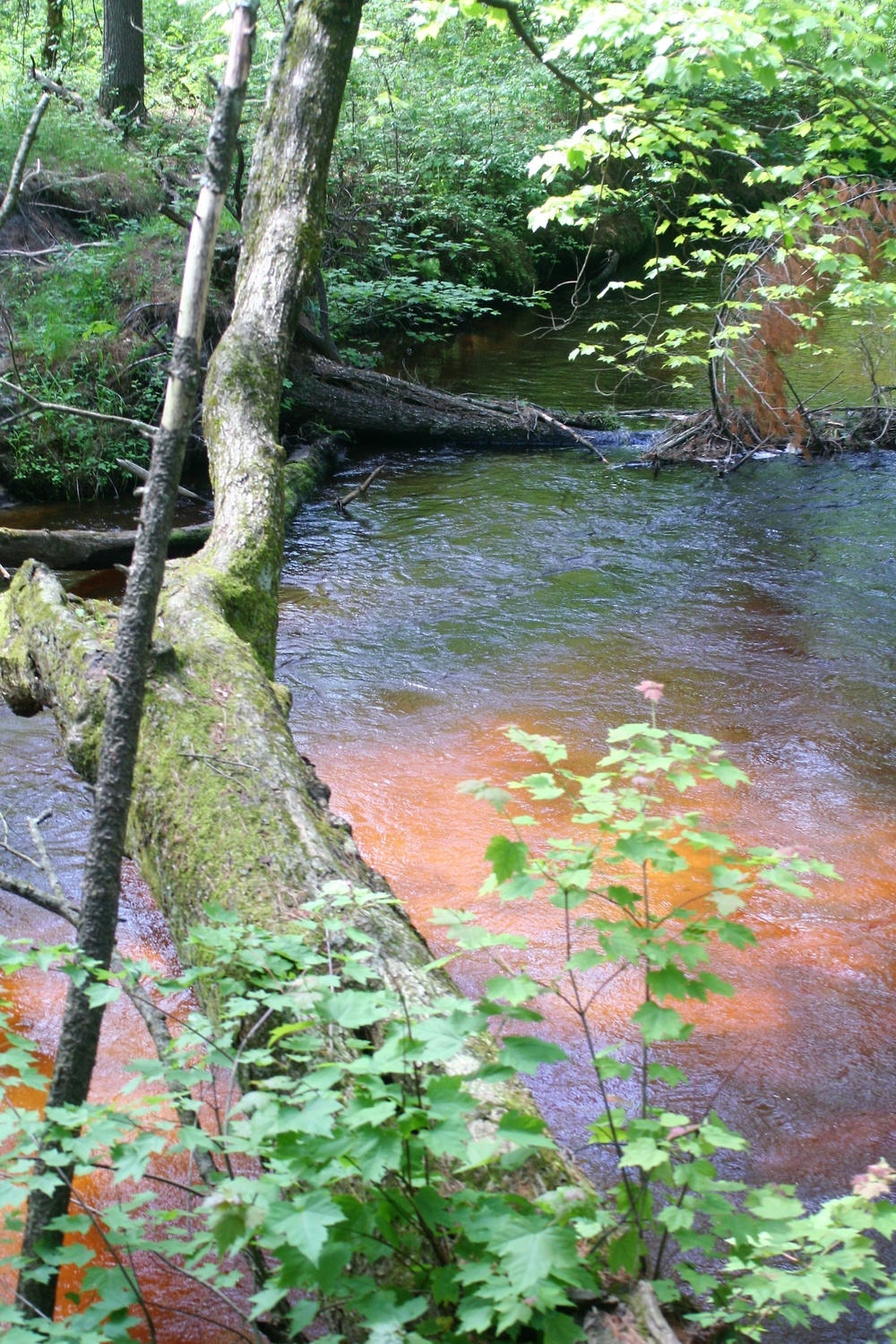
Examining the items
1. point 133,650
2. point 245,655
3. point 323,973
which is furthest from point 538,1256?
point 245,655

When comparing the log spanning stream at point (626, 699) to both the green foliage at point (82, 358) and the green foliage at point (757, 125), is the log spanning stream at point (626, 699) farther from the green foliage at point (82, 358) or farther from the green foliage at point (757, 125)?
the green foliage at point (82, 358)

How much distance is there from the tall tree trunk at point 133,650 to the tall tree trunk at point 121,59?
14.1 metres

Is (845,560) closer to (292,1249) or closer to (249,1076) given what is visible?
(249,1076)

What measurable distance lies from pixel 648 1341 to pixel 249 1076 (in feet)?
3.58

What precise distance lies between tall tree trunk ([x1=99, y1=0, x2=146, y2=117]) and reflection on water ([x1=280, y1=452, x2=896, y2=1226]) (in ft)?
24.5

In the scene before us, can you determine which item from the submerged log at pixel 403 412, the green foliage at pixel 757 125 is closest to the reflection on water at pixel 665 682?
the submerged log at pixel 403 412

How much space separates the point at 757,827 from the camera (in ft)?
15.3

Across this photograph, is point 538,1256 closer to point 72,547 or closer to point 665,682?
point 665,682

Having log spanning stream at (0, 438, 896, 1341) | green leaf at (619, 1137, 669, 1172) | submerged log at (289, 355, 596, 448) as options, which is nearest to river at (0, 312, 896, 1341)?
log spanning stream at (0, 438, 896, 1341)

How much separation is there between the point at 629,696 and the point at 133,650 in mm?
4472

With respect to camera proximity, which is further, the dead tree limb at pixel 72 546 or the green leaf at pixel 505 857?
the dead tree limb at pixel 72 546

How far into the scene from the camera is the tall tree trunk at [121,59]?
1380 cm

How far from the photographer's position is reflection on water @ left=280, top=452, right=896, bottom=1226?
3340 mm

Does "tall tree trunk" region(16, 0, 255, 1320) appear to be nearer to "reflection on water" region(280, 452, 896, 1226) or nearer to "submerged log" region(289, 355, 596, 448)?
"reflection on water" region(280, 452, 896, 1226)
